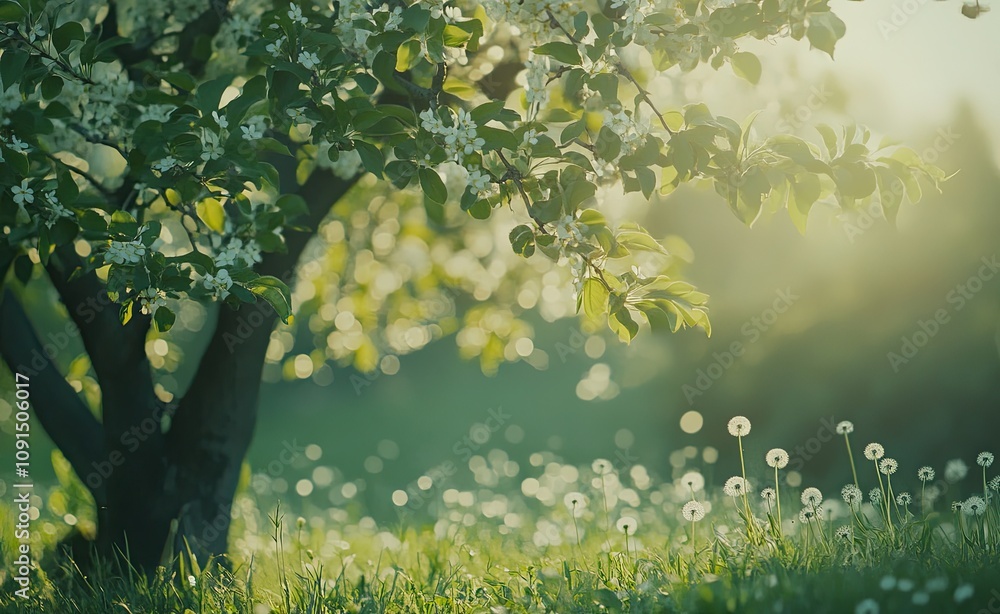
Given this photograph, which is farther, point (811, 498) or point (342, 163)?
point (342, 163)

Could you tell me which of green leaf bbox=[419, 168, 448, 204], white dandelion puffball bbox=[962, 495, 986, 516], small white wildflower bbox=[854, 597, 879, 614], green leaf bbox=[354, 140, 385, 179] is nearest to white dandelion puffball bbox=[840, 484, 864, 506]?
white dandelion puffball bbox=[962, 495, 986, 516]

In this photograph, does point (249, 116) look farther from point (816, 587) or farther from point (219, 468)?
point (816, 587)

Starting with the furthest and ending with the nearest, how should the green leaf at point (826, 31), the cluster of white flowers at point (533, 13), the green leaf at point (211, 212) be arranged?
the green leaf at point (211, 212) < the cluster of white flowers at point (533, 13) < the green leaf at point (826, 31)

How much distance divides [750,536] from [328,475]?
1039cm

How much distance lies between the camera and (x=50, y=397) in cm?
507

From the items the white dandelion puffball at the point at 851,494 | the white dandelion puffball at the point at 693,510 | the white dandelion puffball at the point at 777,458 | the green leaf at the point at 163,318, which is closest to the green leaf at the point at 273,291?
the green leaf at the point at 163,318

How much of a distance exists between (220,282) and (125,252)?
1.26 feet

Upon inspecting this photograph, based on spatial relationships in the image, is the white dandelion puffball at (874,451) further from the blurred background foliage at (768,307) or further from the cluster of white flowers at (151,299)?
the cluster of white flowers at (151,299)

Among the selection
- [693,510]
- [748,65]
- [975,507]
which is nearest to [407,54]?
[748,65]

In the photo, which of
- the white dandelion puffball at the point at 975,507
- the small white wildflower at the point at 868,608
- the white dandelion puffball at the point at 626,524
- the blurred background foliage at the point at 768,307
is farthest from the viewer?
the blurred background foliage at the point at 768,307

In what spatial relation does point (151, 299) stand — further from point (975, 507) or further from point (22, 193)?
point (975, 507)

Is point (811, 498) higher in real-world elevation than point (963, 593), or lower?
lower

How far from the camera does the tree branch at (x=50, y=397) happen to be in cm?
503

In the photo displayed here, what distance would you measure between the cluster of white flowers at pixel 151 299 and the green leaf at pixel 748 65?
8.09ft
